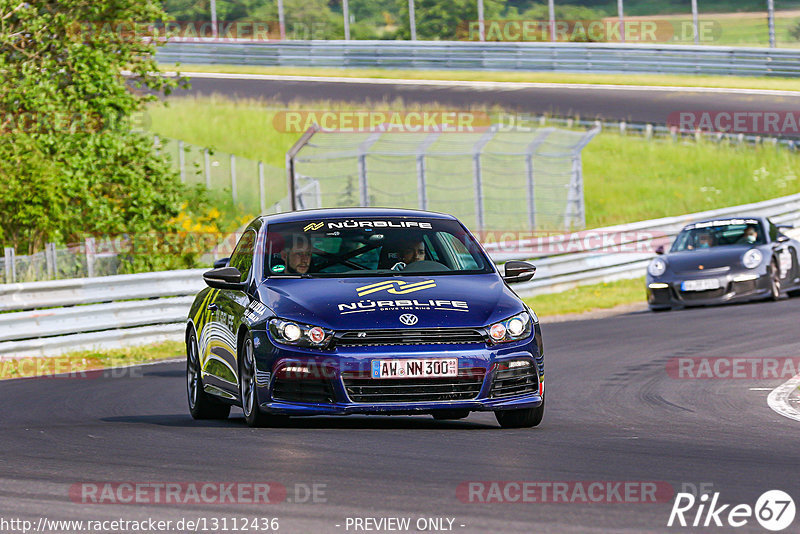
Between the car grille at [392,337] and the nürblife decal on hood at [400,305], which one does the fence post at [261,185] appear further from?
the car grille at [392,337]

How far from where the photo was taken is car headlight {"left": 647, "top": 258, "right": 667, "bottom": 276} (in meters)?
20.0

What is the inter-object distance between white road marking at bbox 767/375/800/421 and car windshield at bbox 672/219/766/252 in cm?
837

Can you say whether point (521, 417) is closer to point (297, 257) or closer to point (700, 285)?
point (297, 257)

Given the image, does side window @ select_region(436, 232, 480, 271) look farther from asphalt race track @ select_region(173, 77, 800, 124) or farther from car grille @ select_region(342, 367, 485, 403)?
asphalt race track @ select_region(173, 77, 800, 124)

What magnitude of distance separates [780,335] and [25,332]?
27.6 feet

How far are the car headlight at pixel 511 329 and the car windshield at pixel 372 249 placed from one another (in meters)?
0.77

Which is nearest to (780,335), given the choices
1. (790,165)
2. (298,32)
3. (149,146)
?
(149,146)

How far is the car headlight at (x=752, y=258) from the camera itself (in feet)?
64.3

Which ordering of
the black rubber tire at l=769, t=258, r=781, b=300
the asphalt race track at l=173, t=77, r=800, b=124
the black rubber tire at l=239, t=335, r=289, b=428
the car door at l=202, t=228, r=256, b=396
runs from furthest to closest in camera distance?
the asphalt race track at l=173, t=77, r=800, b=124, the black rubber tire at l=769, t=258, r=781, b=300, the car door at l=202, t=228, r=256, b=396, the black rubber tire at l=239, t=335, r=289, b=428

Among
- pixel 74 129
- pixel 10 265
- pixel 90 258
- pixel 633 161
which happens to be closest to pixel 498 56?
pixel 633 161

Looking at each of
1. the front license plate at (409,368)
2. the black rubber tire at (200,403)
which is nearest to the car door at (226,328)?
the black rubber tire at (200,403)

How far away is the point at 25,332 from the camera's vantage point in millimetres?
15914

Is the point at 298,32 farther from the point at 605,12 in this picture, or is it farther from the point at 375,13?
the point at 605,12

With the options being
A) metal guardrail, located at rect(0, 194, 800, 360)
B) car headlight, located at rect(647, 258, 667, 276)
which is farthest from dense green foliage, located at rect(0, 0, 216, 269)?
car headlight, located at rect(647, 258, 667, 276)
